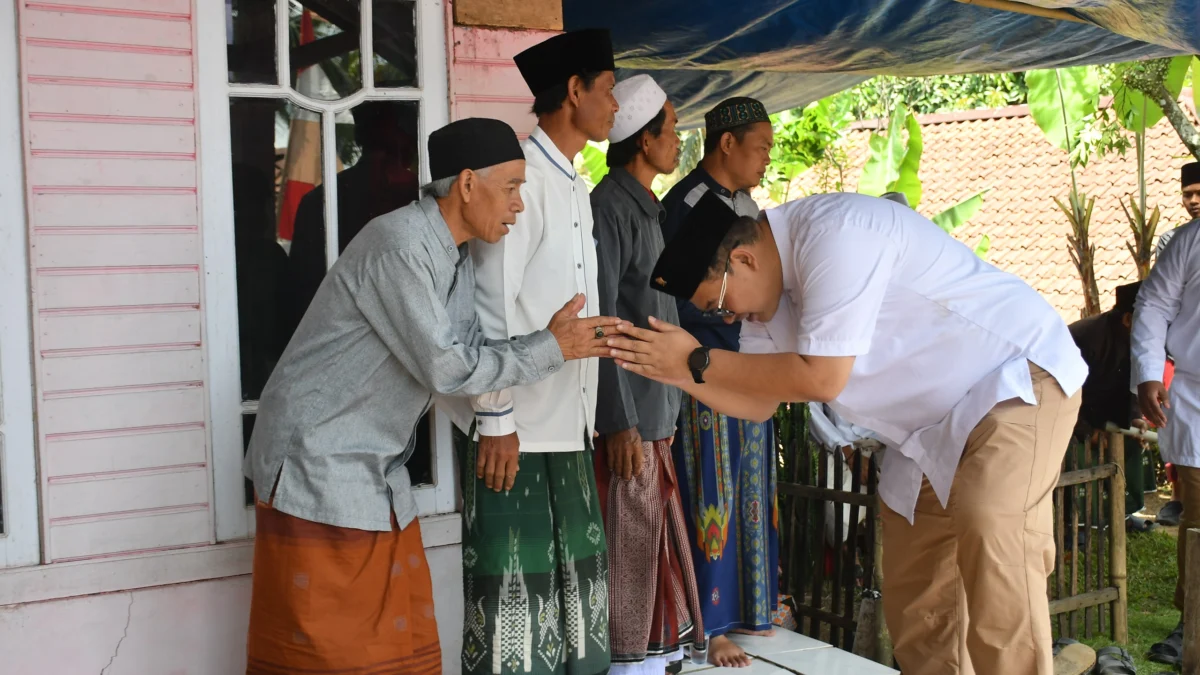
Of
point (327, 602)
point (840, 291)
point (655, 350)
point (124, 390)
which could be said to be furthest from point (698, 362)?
point (124, 390)

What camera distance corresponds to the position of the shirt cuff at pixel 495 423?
290 centimetres

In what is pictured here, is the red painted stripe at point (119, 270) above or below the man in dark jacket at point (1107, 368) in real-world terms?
above

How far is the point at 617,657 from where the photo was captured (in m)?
3.47

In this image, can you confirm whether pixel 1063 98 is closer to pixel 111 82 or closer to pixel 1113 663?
pixel 1113 663

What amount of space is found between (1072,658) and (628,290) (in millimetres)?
2544

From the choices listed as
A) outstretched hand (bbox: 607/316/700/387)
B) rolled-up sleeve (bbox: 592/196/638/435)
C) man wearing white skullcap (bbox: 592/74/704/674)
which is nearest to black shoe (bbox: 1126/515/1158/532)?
man wearing white skullcap (bbox: 592/74/704/674)

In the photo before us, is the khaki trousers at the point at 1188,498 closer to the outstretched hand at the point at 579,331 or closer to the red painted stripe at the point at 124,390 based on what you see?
the outstretched hand at the point at 579,331

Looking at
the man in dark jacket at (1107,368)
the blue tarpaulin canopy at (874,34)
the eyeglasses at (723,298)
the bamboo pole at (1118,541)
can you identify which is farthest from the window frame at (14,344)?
the bamboo pole at (1118,541)

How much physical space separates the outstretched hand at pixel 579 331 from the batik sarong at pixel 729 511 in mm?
1080

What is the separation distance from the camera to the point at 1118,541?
536 cm

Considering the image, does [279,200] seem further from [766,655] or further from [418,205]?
[766,655]

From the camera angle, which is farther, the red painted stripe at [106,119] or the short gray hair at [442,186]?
the red painted stripe at [106,119]

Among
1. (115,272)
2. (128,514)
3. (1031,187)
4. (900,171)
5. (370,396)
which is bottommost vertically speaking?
(128,514)

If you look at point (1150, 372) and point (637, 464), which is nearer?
point (637, 464)
